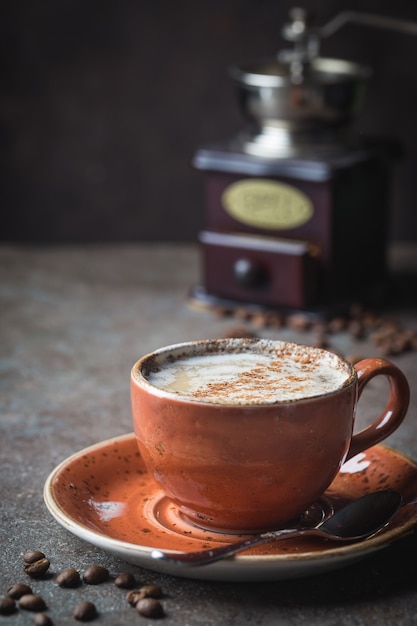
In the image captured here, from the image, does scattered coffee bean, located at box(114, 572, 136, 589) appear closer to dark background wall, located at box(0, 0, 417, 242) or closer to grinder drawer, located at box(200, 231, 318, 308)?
grinder drawer, located at box(200, 231, 318, 308)

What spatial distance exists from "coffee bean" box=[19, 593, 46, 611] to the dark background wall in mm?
1919

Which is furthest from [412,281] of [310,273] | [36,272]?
[36,272]

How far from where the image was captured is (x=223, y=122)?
2.61 meters

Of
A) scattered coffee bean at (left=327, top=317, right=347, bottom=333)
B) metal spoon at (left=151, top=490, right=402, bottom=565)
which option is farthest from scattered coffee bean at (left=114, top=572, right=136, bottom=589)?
scattered coffee bean at (left=327, top=317, right=347, bottom=333)

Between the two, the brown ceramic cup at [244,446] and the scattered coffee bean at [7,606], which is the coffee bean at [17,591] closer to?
the scattered coffee bean at [7,606]

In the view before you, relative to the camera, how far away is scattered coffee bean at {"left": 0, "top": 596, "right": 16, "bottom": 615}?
2.78 feet

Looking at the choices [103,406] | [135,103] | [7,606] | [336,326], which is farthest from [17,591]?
[135,103]

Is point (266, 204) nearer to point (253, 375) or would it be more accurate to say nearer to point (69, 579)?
point (253, 375)

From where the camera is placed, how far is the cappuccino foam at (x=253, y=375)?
2.89ft

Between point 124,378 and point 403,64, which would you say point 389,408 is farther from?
point 403,64

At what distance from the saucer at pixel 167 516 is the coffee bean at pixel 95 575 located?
36 millimetres

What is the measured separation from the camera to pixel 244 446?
0.84 meters

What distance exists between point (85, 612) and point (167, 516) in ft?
0.46

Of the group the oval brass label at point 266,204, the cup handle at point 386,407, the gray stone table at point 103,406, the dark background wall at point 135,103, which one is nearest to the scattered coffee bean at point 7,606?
the gray stone table at point 103,406
